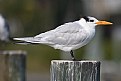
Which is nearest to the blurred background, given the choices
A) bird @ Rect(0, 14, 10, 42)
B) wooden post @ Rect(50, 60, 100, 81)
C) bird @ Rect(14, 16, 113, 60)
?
bird @ Rect(0, 14, 10, 42)

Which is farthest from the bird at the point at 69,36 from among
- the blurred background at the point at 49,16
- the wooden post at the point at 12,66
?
the blurred background at the point at 49,16

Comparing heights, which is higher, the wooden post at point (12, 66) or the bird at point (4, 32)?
the bird at point (4, 32)

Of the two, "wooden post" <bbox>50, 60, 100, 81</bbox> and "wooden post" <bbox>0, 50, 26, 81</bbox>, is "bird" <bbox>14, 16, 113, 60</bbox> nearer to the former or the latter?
"wooden post" <bbox>50, 60, 100, 81</bbox>

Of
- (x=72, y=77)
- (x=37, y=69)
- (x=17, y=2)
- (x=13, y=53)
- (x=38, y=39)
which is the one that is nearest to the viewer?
(x=72, y=77)

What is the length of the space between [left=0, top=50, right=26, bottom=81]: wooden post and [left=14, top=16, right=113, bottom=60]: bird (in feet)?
5.27

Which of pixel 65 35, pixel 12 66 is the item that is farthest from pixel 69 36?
pixel 12 66

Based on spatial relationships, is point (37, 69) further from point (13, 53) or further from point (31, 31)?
point (13, 53)

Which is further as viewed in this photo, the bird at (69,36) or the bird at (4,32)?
the bird at (4,32)

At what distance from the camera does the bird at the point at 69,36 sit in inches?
336

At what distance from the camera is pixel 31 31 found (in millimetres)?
35250

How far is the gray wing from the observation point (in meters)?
8.56

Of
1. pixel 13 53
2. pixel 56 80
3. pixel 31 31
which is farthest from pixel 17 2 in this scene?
pixel 56 80

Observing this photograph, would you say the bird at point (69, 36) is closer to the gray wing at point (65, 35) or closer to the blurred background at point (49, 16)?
the gray wing at point (65, 35)

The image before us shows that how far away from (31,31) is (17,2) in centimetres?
183
